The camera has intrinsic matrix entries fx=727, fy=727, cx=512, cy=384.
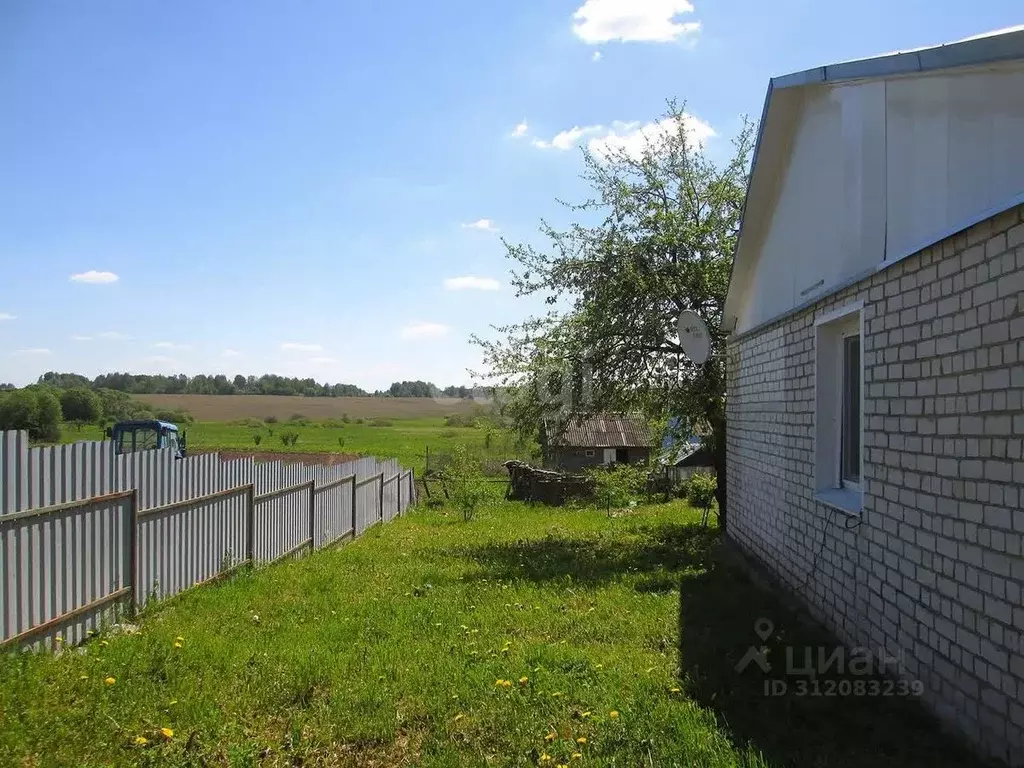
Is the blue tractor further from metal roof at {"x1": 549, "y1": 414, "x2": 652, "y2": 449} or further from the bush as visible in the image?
metal roof at {"x1": 549, "y1": 414, "x2": 652, "y2": 449}

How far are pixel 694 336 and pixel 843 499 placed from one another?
17.6 ft

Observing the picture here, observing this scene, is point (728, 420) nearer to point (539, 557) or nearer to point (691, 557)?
point (691, 557)

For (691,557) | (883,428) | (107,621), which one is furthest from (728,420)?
(107,621)

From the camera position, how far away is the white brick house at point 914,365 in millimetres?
3291

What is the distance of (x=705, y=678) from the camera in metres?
4.64

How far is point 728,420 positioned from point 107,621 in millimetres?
8055

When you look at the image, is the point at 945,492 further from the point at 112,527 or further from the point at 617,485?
the point at 617,485

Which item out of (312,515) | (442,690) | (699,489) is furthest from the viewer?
(699,489)

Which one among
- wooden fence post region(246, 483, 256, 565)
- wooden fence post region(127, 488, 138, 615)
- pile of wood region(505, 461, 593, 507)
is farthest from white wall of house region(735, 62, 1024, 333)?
pile of wood region(505, 461, 593, 507)

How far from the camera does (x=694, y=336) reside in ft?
34.9

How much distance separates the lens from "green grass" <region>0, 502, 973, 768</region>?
11.7 feet

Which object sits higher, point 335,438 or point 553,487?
point 553,487

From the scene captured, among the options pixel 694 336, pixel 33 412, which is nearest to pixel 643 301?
pixel 694 336

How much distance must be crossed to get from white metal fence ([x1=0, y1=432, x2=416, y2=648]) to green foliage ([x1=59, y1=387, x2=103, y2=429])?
47.5 metres
